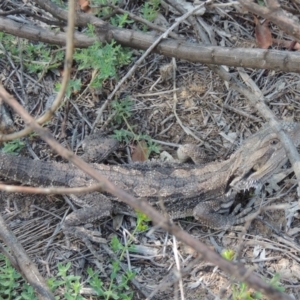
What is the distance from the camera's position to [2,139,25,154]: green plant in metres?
5.20

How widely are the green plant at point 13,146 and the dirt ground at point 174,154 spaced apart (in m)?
0.08

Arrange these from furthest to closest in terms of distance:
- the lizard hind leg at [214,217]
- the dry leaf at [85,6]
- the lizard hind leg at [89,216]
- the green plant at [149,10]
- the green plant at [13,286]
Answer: the dry leaf at [85,6]
the green plant at [149,10]
the lizard hind leg at [214,217]
the lizard hind leg at [89,216]
the green plant at [13,286]

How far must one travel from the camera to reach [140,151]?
535 cm

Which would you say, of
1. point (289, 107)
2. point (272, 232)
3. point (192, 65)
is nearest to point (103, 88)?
point (192, 65)

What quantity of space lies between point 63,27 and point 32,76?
2.02 ft

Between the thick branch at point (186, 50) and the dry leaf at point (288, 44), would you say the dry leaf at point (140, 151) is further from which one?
the dry leaf at point (288, 44)

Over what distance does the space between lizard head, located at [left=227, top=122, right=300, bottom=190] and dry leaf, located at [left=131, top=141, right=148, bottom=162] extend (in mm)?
871

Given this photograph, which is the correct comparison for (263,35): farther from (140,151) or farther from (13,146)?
(13,146)

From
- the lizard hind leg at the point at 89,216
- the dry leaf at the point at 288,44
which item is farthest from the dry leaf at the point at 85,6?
the lizard hind leg at the point at 89,216

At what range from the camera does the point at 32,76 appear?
5.73 metres

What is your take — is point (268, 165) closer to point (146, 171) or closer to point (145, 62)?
point (146, 171)

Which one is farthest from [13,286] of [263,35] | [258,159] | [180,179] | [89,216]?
[263,35]

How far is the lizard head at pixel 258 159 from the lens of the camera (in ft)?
15.7

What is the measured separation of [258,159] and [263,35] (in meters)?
1.47
